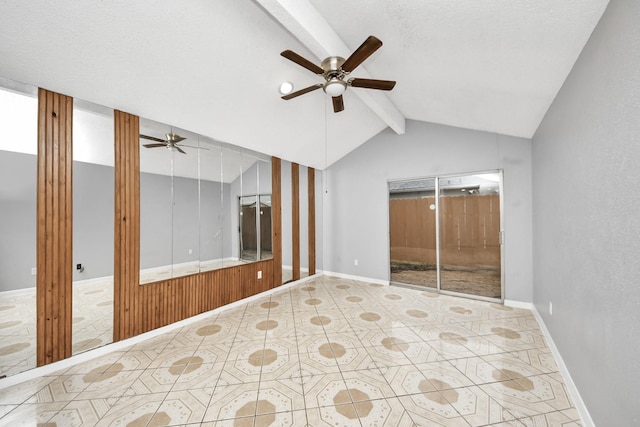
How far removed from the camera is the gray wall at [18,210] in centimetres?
208

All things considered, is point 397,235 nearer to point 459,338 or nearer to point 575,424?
point 459,338

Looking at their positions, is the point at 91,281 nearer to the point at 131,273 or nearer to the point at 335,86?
the point at 131,273

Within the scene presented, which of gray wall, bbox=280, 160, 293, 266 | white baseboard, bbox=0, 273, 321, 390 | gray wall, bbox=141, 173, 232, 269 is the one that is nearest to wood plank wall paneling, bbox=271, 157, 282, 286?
gray wall, bbox=280, 160, 293, 266

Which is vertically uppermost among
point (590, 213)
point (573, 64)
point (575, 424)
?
point (573, 64)

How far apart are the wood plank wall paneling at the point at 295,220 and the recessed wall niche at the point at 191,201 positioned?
0.89 meters

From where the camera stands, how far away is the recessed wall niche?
295 centimetres

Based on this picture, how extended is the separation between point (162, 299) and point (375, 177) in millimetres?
4243

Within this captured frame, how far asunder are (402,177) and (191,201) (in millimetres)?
3781

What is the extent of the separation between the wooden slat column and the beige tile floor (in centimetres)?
34

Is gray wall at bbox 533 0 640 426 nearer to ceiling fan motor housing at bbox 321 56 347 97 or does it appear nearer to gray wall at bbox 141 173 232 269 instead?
ceiling fan motor housing at bbox 321 56 347 97

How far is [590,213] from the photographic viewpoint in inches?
62.7

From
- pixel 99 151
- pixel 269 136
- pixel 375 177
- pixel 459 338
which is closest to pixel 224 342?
pixel 99 151

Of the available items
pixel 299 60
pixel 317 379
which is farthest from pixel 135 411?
pixel 299 60

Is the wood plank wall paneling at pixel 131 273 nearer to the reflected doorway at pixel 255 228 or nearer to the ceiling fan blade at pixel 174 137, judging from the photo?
the ceiling fan blade at pixel 174 137
